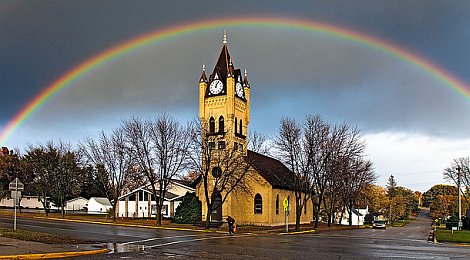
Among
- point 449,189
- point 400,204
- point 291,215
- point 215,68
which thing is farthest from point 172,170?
point 449,189

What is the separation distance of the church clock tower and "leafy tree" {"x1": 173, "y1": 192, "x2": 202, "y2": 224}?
8.27m

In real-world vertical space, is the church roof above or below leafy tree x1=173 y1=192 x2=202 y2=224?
above

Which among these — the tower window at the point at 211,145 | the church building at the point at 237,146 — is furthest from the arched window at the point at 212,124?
the tower window at the point at 211,145

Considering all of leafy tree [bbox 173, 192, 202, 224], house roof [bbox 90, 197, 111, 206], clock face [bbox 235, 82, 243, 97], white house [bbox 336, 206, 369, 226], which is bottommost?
white house [bbox 336, 206, 369, 226]

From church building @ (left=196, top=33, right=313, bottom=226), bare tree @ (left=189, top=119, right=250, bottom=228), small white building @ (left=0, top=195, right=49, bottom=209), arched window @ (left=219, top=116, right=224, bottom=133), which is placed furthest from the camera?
small white building @ (left=0, top=195, right=49, bottom=209)

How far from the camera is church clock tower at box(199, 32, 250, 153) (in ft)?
191

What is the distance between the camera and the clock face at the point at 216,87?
2341 inches

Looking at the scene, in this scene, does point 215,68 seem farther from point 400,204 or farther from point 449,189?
point 449,189

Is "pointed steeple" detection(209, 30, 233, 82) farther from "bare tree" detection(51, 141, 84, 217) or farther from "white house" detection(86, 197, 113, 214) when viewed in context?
"white house" detection(86, 197, 113, 214)

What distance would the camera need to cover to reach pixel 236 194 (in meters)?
57.3

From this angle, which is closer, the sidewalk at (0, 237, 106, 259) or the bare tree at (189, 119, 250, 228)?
the sidewalk at (0, 237, 106, 259)

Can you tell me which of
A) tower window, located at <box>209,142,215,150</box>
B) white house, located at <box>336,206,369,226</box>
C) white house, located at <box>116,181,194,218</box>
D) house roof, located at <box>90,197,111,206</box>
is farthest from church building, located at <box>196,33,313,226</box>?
white house, located at <box>336,206,369,226</box>

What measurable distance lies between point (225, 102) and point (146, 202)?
78.1ft

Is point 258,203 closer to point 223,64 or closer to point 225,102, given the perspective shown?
point 225,102
